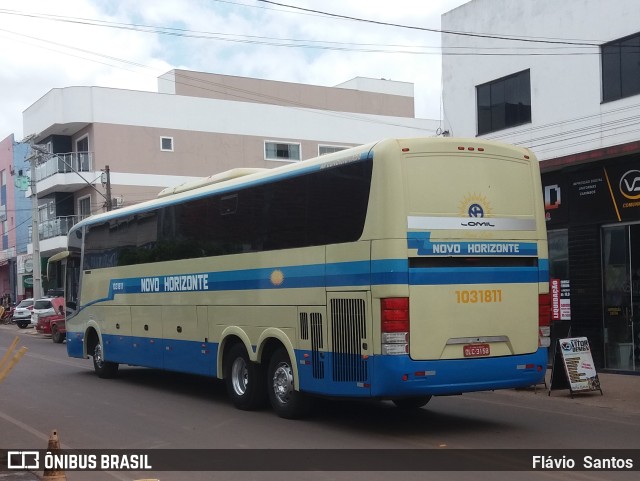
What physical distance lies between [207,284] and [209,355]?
1.22 metres

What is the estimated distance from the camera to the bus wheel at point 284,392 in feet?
39.7

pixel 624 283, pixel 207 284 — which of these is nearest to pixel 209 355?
pixel 207 284

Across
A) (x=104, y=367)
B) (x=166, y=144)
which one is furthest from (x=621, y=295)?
(x=166, y=144)

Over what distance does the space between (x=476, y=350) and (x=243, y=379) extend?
14.2 feet

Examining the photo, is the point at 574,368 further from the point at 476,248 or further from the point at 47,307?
the point at 47,307

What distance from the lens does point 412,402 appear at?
42.6ft

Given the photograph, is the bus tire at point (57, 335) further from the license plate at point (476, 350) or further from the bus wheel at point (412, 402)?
the license plate at point (476, 350)

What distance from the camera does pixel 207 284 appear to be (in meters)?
14.3

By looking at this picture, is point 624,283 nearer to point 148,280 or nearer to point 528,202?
point 528,202

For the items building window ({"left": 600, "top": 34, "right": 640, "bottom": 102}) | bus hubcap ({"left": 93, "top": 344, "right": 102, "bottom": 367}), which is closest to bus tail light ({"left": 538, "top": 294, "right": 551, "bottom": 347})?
building window ({"left": 600, "top": 34, "right": 640, "bottom": 102})

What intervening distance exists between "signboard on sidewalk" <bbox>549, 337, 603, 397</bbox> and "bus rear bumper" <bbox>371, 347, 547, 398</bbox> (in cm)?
366

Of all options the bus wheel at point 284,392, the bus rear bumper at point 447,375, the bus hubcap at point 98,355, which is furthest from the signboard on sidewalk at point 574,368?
the bus hubcap at point 98,355

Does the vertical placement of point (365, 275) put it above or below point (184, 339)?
above

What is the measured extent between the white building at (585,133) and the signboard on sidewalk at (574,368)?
3078 millimetres
